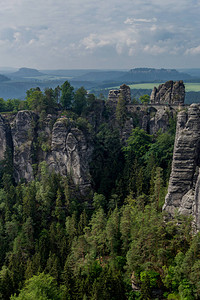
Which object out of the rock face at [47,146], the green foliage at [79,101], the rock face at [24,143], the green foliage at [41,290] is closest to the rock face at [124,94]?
the green foliage at [79,101]

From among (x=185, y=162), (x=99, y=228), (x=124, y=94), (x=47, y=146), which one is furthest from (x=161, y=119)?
(x=99, y=228)

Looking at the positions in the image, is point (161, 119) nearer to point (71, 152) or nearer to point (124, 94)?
point (124, 94)

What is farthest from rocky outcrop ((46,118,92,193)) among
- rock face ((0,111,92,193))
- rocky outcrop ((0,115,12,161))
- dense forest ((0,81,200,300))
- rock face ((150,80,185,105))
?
rock face ((150,80,185,105))

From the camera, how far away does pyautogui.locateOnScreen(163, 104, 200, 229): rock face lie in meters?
37.4

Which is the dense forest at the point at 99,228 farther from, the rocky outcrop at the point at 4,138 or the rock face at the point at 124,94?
the rock face at the point at 124,94

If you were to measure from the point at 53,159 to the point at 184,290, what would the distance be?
36.8 metres

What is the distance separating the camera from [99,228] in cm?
4028

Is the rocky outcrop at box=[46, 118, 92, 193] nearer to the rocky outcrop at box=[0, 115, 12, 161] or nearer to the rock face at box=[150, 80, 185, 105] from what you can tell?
the rocky outcrop at box=[0, 115, 12, 161]

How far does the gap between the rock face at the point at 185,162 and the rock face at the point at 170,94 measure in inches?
1240

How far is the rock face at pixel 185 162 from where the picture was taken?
37.4 meters

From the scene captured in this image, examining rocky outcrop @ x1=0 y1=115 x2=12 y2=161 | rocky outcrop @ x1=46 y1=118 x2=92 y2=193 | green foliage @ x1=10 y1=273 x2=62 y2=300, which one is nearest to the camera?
green foliage @ x1=10 y1=273 x2=62 y2=300

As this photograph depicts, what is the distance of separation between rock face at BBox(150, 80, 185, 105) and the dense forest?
462 inches

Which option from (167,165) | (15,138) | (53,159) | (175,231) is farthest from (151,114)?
(175,231)

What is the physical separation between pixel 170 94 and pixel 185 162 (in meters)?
37.6
